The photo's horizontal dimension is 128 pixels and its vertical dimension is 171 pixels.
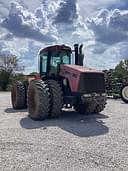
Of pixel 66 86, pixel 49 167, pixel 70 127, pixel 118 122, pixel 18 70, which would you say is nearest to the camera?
pixel 49 167

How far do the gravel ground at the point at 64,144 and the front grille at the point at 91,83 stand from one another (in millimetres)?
1060

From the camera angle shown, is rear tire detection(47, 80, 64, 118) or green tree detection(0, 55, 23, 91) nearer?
rear tire detection(47, 80, 64, 118)

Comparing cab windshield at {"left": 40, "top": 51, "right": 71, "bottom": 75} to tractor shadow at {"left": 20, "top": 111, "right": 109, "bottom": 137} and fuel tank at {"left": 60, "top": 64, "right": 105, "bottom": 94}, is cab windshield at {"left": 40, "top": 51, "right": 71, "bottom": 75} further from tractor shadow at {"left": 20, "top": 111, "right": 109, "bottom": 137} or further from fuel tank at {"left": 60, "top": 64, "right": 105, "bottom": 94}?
tractor shadow at {"left": 20, "top": 111, "right": 109, "bottom": 137}

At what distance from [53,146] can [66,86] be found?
4.87 meters

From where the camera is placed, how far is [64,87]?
12.6 m

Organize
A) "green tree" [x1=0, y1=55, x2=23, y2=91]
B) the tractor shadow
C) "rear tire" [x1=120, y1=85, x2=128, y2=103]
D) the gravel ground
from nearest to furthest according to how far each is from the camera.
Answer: the gravel ground, the tractor shadow, "rear tire" [x1=120, y1=85, x2=128, y2=103], "green tree" [x1=0, y1=55, x2=23, y2=91]

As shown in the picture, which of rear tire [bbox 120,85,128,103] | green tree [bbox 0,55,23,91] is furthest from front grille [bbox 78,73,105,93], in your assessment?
green tree [bbox 0,55,23,91]

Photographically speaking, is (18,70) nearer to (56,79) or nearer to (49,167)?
(56,79)

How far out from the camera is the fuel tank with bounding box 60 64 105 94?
11.7m

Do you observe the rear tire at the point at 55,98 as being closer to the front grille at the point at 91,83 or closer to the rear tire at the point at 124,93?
the front grille at the point at 91,83

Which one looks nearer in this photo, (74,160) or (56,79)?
(74,160)

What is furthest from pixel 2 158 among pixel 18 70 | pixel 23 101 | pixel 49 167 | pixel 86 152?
pixel 18 70

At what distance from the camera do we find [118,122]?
11391 millimetres

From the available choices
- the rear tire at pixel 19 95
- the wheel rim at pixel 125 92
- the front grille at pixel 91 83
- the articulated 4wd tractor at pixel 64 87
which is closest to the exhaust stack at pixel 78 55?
the articulated 4wd tractor at pixel 64 87
